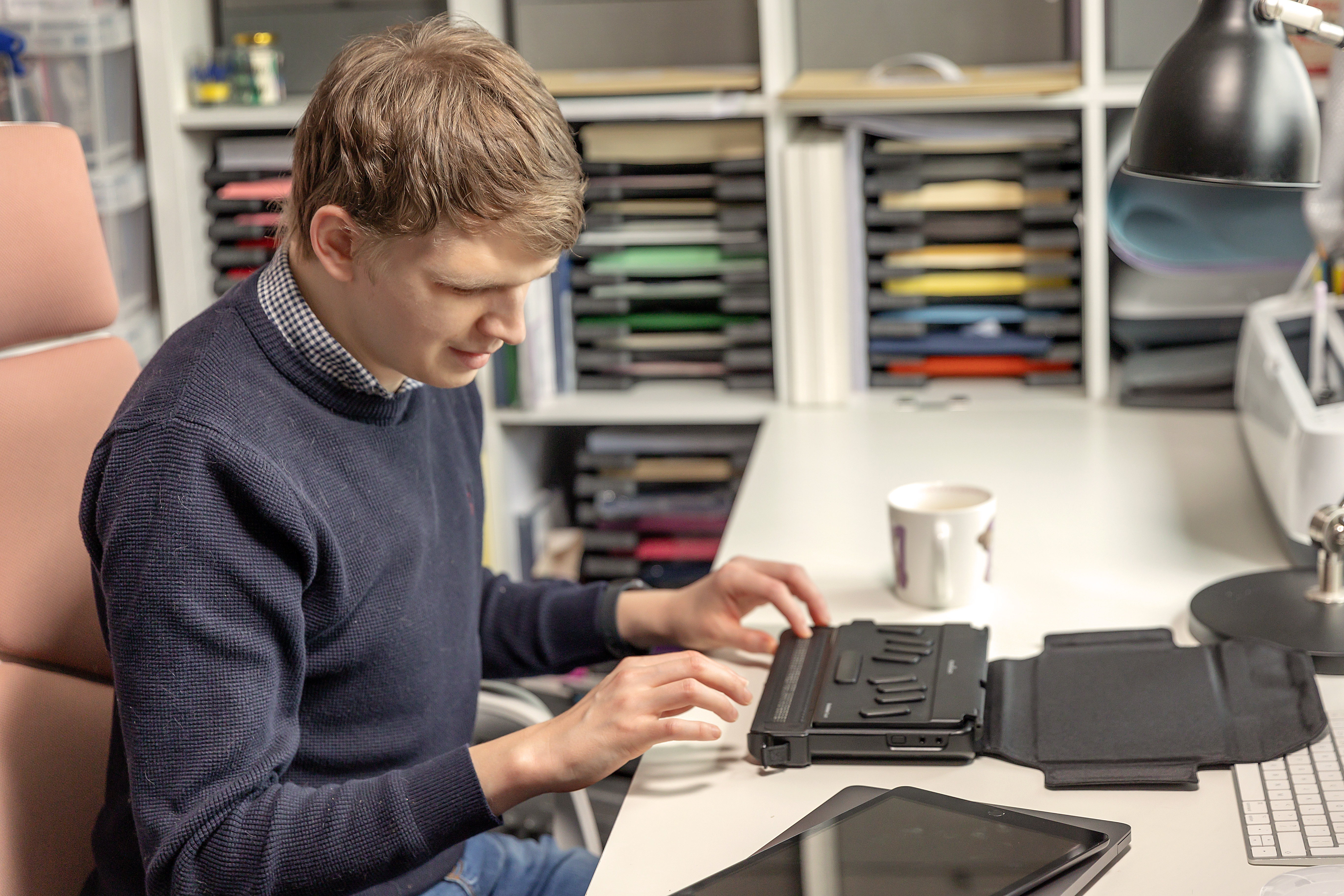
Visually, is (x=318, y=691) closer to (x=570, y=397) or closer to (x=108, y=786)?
(x=108, y=786)

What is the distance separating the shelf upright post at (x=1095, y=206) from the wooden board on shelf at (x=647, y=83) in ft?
1.37

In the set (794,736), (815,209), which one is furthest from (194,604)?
(815,209)

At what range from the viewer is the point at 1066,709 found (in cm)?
85

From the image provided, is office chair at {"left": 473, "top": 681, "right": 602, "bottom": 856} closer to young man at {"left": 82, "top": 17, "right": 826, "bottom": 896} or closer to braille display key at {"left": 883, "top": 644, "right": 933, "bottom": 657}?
young man at {"left": 82, "top": 17, "right": 826, "bottom": 896}

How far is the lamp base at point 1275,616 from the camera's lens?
904 millimetres

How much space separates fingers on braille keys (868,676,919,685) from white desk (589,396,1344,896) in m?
0.07

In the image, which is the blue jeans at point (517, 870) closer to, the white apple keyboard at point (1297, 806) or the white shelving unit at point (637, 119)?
the white apple keyboard at point (1297, 806)

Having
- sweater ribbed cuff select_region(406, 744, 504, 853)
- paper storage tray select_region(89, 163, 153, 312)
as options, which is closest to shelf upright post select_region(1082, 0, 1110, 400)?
sweater ribbed cuff select_region(406, 744, 504, 853)

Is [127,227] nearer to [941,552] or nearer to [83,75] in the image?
[83,75]

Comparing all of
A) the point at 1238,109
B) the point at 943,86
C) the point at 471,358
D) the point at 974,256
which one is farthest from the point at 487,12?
the point at 1238,109

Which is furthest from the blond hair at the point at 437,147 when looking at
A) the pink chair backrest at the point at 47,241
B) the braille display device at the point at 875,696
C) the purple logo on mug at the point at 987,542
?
the purple logo on mug at the point at 987,542

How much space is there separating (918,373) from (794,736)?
1030mm

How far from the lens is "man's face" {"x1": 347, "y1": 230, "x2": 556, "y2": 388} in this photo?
80 centimetres

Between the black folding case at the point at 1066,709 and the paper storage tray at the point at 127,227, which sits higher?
the paper storage tray at the point at 127,227
